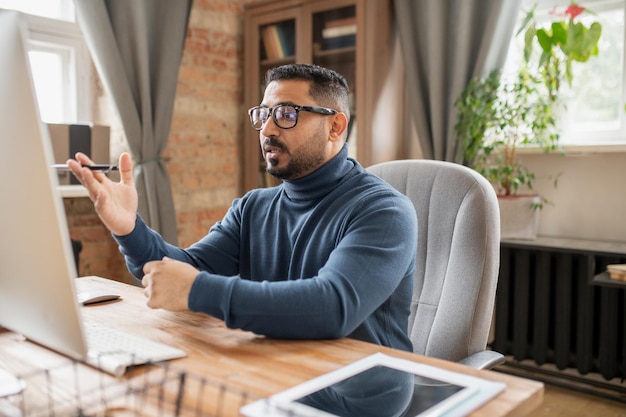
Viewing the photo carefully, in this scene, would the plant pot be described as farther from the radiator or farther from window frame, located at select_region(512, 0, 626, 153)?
window frame, located at select_region(512, 0, 626, 153)

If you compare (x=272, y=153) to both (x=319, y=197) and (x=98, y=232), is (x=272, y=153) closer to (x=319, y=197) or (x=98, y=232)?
(x=319, y=197)

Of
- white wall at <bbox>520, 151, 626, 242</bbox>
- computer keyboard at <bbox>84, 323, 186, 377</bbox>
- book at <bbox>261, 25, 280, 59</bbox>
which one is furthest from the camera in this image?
book at <bbox>261, 25, 280, 59</bbox>

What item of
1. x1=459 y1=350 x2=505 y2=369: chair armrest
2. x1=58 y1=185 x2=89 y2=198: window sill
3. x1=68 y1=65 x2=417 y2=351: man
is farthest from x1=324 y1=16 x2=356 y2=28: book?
x1=459 y1=350 x2=505 y2=369: chair armrest

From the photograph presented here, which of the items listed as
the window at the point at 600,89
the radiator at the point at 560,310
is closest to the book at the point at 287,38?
the window at the point at 600,89

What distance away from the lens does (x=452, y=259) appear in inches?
56.2

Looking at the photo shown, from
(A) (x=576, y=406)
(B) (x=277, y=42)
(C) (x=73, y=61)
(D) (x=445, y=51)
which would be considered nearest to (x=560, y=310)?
(A) (x=576, y=406)

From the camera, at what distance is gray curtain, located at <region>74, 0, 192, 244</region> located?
309cm

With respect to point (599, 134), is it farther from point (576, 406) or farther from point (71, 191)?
point (71, 191)

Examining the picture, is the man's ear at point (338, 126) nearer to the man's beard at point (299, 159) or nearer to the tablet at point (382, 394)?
the man's beard at point (299, 159)

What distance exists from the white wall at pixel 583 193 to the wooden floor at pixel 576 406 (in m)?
0.74

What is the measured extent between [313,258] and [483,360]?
44 centimetres

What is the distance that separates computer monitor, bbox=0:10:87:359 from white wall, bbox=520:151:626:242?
2653 mm

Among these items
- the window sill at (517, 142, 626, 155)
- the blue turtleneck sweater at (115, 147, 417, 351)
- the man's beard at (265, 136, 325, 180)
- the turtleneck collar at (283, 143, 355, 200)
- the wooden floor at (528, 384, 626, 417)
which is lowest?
the wooden floor at (528, 384, 626, 417)

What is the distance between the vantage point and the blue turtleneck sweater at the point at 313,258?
3.47 ft
